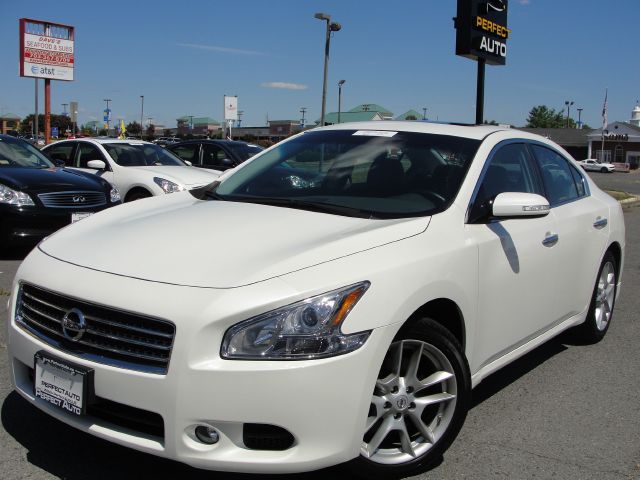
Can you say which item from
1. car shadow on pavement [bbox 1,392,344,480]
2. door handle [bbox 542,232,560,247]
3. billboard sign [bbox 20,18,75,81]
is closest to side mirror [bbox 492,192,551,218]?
door handle [bbox 542,232,560,247]

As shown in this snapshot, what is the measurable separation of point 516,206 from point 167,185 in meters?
7.36

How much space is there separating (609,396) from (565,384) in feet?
0.90

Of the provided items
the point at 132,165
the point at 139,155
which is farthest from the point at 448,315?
the point at 139,155

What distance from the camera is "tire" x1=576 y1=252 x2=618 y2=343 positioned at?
4945mm

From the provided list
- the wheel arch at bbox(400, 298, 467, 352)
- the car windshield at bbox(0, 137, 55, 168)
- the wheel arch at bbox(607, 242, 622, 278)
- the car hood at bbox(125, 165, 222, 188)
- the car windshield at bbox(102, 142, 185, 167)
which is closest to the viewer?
the wheel arch at bbox(400, 298, 467, 352)

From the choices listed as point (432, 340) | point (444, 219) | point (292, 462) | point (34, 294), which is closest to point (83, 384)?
point (34, 294)

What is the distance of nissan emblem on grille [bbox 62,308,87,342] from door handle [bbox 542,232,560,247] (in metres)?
2.62

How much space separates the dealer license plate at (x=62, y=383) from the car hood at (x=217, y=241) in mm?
411

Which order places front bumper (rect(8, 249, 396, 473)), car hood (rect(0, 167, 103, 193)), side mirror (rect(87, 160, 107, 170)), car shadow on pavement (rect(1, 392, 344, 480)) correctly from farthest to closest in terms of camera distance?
side mirror (rect(87, 160, 107, 170)), car hood (rect(0, 167, 103, 193)), car shadow on pavement (rect(1, 392, 344, 480)), front bumper (rect(8, 249, 396, 473))

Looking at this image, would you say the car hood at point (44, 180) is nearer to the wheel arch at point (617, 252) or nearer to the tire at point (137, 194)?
the tire at point (137, 194)

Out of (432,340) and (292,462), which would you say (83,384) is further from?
→ (432,340)

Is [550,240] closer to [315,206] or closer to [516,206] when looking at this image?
[516,206]

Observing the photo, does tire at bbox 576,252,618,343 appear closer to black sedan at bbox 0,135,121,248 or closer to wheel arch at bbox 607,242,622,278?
wheel arch at bbox 607,242,622,278

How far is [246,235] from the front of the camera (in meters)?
2.98
